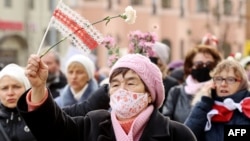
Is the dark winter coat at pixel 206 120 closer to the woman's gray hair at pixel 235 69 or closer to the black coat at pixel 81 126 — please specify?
the woman's gray hair at pixel 235 69

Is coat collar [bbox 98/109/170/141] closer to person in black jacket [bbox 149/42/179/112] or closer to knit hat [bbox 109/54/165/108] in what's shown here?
knit hat [bbox 109/54/165/108]

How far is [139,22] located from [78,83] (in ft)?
148

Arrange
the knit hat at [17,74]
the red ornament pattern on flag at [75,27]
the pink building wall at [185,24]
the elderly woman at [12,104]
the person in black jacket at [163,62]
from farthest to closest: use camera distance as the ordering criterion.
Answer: the pink building wall at [185,24] → the person in black jacket at [163,62] → the knit hat at [17,74] → the elderly woman at [12,104] → the red ornament pattern on flag at [75,27]

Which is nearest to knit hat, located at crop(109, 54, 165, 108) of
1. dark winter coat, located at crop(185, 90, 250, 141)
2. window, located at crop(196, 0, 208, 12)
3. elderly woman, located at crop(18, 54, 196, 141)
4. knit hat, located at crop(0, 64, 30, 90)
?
elderly woman, located at crop(18, 54, 196, 141)

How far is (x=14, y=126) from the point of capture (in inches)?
277

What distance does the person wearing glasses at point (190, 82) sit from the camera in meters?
8.62

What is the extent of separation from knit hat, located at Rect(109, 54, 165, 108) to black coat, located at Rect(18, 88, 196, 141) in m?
0.09

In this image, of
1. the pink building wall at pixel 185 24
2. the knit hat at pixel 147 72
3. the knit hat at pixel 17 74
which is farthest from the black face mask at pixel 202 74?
the pink building wall at pixel 185 24

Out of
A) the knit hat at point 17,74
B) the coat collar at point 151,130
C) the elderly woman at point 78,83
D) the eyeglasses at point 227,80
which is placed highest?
the coat collar at point 151,130

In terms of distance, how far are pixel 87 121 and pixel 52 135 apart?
0.26 meters

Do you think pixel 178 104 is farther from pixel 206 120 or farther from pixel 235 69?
pixel 206 120

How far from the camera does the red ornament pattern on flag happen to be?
5691 mm

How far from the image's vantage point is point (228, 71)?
7145mm

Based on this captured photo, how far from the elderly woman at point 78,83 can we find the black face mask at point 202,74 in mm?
1064
